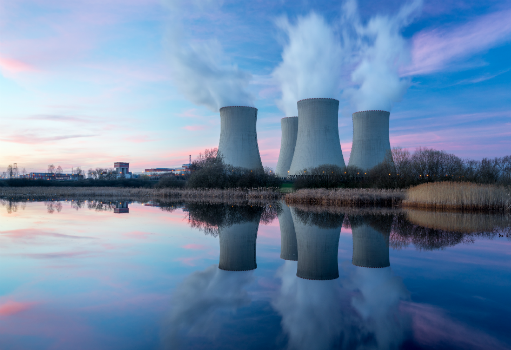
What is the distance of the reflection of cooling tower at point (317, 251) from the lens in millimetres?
3805

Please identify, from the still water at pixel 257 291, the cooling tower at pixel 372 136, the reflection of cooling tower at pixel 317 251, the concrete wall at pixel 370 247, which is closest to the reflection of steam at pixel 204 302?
the still water at pixel 257 291

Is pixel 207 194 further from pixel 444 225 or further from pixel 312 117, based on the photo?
pixel 444 225

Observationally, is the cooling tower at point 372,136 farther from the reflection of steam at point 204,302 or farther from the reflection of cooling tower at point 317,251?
the reflection of steam at point 204,302

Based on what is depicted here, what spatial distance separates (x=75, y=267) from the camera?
3889 mm

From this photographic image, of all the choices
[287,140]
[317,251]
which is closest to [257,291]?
[317,251]

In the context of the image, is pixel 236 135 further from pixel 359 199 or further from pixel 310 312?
pixel 310 312

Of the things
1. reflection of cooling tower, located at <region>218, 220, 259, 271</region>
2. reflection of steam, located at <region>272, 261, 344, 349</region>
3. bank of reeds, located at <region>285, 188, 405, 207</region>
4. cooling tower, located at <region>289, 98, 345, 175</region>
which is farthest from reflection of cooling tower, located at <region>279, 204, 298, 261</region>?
cooling tower, located at <region>289, 98, 345, 175</region>

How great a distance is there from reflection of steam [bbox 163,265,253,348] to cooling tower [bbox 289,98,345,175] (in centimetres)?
1371

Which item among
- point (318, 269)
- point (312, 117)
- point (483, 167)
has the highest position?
point (312, 117)

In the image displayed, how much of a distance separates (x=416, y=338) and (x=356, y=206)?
30.8 ft

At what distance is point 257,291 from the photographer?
310 centimetres

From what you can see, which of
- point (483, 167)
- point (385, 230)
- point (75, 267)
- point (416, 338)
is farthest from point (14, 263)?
point (483, 167)

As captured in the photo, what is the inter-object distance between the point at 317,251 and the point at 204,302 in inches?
101

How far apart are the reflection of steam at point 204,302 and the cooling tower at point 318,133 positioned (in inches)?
540
